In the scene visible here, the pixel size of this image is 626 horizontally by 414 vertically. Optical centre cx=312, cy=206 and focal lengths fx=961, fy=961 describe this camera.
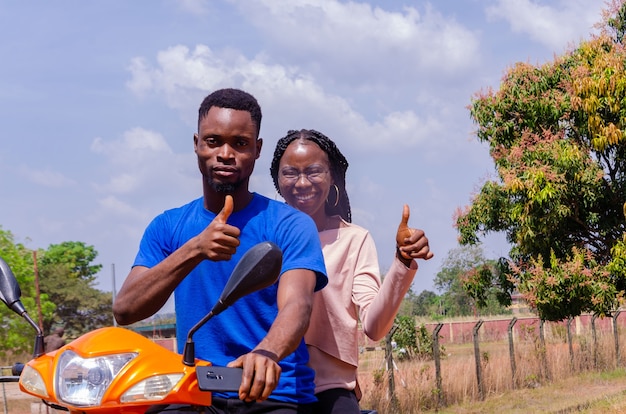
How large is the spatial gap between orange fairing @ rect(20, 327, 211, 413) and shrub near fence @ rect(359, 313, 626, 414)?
10.9 m

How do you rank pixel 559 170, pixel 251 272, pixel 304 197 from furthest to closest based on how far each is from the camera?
pixel 559 170
pixel 304 197
pixel 251 272

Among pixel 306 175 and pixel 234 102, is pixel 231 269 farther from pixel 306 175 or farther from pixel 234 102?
pixel 306 175

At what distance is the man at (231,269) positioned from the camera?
234cm

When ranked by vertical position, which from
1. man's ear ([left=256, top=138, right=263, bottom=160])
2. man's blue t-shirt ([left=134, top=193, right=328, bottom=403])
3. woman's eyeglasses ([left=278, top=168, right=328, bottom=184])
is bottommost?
man's blue t-shirt ([left=134, top=193, right=328, bottom=403])

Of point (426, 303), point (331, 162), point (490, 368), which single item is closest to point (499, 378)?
point (490, 368)

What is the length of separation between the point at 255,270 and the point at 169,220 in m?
0.79

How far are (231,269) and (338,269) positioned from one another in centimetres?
100

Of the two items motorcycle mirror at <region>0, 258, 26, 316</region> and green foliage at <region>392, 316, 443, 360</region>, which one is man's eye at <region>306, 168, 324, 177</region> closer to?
motorcycle mirror at <region>0, 258, 26, 316</region>

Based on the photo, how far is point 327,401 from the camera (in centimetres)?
307

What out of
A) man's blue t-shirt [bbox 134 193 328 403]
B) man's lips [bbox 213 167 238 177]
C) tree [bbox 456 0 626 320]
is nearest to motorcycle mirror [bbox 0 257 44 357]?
man's blue t-shirt [bbox 134 193 328 403]

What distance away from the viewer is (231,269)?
8.09 ft

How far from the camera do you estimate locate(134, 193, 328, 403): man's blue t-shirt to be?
2.42m

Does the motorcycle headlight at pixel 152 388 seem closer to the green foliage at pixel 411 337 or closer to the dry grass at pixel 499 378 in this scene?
the dry grass at pixel 499 378

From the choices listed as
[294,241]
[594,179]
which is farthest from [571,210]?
[294,241]
